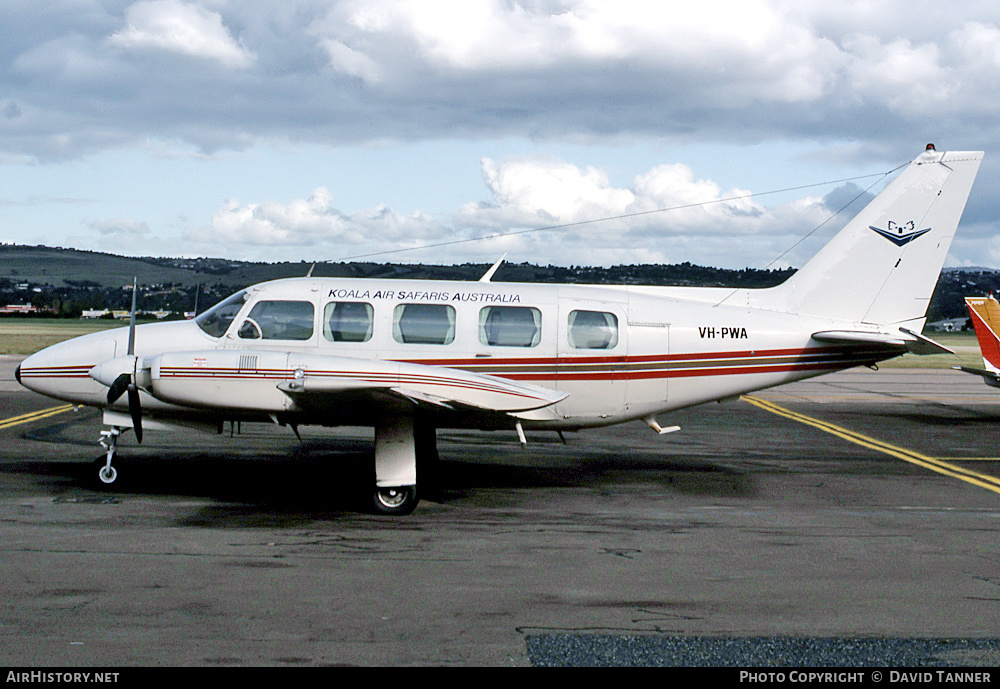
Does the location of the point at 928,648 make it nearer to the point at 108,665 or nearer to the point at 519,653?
the point at 519,653

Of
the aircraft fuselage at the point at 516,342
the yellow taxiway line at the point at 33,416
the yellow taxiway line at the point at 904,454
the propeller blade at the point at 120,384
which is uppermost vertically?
the aircraft fuselage at the point at 516,342

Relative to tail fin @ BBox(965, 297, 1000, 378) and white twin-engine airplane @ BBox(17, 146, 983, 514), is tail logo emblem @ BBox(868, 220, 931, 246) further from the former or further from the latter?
tail fin @ BBox(965, 297, 1000, 378)

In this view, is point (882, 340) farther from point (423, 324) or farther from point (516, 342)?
point (423, 324)

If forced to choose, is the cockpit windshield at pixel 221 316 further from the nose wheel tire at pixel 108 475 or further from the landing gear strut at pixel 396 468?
the landing gear strut at pixel 396 468

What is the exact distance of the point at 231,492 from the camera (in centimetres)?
1243

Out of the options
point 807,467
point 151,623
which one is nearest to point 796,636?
point 151,623

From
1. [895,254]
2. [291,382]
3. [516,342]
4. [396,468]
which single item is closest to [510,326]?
[516,342]

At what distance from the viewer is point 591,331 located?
41.3ft

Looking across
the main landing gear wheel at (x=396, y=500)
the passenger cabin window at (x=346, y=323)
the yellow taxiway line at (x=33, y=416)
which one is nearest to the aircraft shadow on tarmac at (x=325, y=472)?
the main landing gear wheel at (x=396, y=500)

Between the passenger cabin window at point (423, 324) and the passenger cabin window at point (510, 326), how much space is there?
0.46m

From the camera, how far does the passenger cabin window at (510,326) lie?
12453 millimetres

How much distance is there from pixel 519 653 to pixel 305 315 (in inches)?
277

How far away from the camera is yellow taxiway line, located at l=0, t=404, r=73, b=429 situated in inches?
763

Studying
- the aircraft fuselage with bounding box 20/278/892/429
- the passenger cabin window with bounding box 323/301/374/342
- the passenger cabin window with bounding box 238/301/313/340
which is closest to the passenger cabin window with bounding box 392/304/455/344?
the aircraft fuselage with bounding box 20/278/892/429
